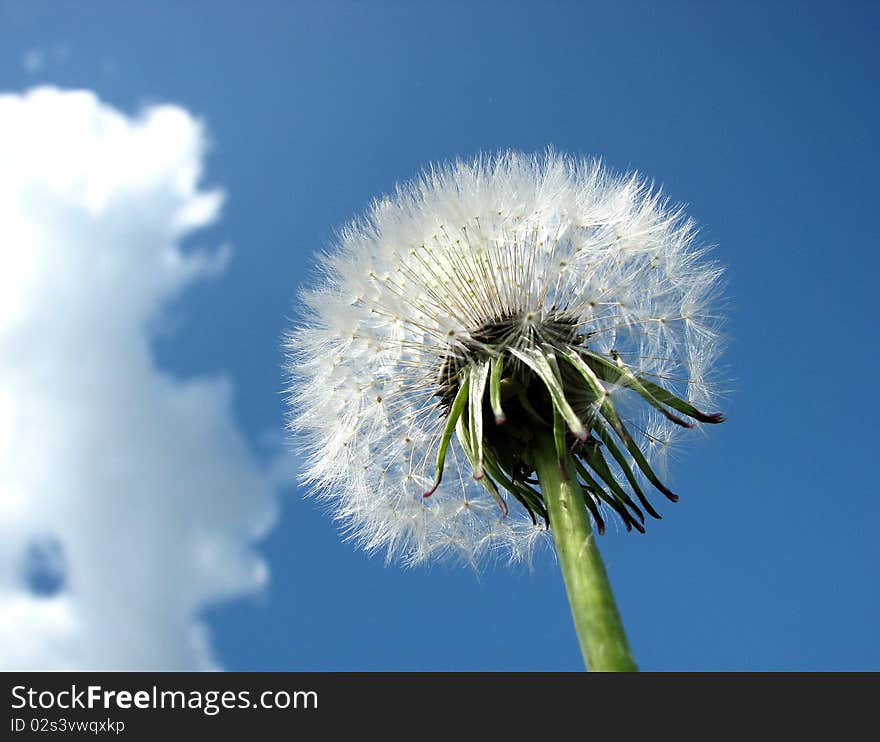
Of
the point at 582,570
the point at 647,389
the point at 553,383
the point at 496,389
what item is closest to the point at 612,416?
the point at 553,383

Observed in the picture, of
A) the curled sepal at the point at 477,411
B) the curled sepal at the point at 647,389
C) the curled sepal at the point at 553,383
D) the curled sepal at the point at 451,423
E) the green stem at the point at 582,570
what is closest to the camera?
the green stem at the point at 582,570

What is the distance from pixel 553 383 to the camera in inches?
190

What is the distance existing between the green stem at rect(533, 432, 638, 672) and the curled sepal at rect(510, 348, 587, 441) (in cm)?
27

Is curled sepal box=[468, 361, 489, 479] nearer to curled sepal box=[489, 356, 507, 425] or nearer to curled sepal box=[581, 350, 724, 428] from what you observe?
curled sepal box=[489, 356, 507, 425]

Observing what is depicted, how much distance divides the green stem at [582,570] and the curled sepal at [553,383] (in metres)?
0.27

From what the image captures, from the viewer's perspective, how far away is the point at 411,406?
583cm

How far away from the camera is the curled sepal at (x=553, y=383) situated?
457 cm

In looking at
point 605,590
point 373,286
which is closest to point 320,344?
point 373,286

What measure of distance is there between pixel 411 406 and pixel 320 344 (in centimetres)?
95

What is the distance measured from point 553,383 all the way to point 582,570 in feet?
3.73

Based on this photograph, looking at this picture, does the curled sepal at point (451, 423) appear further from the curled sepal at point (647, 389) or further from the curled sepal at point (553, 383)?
the curled sepal at point (647, 389)

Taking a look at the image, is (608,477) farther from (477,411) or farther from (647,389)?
(477,411)

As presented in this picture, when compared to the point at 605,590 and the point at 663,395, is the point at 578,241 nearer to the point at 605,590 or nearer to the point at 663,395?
the point at 663,395

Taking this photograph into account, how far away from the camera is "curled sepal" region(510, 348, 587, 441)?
15.0 ft
